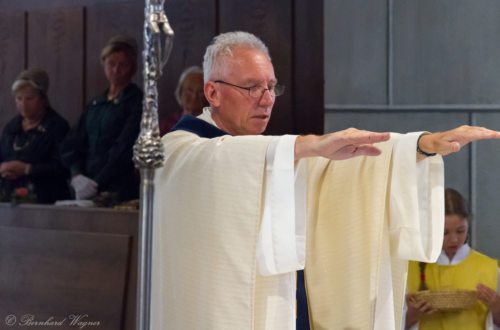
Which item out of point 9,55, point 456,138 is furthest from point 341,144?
point 9,55

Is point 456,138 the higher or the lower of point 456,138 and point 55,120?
the lower

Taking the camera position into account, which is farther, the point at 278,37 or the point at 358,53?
the point at 278,37

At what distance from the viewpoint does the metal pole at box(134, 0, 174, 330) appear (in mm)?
2342

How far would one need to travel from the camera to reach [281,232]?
2791mm

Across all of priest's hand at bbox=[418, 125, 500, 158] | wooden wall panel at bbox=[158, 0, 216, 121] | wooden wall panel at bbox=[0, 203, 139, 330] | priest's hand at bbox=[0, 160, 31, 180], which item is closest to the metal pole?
priest's hand at bbox=[418, 125, 500, 158]

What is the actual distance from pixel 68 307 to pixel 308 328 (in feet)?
7.05

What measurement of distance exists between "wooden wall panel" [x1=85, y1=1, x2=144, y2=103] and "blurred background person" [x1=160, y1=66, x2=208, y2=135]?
31.9 inches

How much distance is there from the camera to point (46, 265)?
5.14 meters

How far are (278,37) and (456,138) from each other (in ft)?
11.8

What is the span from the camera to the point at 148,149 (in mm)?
2400

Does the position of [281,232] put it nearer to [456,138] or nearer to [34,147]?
[456,138]

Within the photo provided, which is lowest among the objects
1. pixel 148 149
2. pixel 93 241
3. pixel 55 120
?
pixel 93 241

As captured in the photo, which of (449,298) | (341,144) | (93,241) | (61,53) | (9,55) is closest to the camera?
(341,144)

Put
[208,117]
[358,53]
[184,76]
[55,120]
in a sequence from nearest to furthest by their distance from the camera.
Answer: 1. [208,117]
2. [358,53]
3. [184,76]
4. [55,120]
